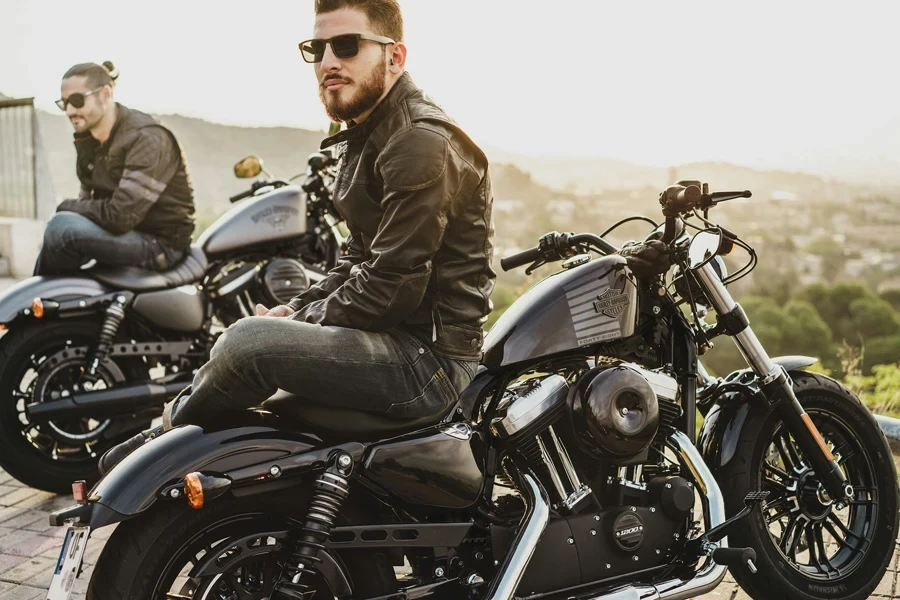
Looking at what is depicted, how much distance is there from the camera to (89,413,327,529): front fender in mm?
2408

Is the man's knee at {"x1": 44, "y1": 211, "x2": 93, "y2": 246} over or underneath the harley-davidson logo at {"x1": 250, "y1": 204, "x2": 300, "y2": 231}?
underneath

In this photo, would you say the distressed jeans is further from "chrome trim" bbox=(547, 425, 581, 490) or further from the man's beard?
the man's beard

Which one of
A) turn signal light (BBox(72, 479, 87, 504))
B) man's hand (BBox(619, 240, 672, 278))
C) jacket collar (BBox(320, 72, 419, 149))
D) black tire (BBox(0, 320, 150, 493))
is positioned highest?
jacket collar (BBox(320, 72, 419, 149))

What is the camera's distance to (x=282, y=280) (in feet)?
18.4

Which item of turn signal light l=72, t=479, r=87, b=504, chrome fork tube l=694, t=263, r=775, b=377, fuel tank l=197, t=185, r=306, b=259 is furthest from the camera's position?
fuel tank l=197, t=185, r=306, b=259

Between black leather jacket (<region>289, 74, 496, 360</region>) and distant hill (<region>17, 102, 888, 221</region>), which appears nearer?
black leather jacket (<region>289, 74, 496, 360</region>)

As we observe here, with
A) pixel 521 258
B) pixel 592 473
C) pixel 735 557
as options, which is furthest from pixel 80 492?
pixel 735 557

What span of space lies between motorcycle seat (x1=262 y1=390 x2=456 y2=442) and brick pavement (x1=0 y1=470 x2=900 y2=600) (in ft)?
5.16

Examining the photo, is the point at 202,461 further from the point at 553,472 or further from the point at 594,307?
the point at 594,307

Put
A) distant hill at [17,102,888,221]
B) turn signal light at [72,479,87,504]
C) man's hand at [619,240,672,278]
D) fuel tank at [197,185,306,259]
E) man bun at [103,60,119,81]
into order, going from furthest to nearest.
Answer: distant hill at [17,102,888,221] → fuel tank at [197,185,306,259] → man bun at [103,60,119,81] → man's hand at [619,240,672,278] → turn signal light at [72,479,87,504]

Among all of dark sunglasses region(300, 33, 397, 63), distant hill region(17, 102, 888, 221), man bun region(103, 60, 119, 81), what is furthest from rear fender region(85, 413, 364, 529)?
distant hill region(17, 102, 888, 221)

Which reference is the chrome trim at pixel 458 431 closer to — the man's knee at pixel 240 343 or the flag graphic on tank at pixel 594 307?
the flag graphic on tank at pixel 594 307

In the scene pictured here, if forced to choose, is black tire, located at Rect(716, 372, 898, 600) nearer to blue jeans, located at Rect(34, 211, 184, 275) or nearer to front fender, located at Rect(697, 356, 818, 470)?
front fender, located at Rect(697, 356, 818, 470)

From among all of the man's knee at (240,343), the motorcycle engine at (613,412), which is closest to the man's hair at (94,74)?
the man's knee at (240,343)
